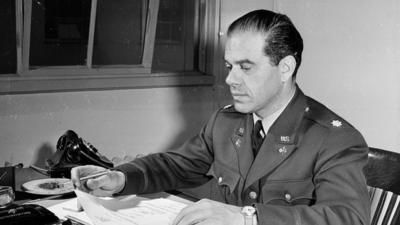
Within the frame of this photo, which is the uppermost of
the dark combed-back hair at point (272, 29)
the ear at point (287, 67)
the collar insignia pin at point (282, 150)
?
the dark combed-back hair at point (272, 29)

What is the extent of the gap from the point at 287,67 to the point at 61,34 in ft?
5.29

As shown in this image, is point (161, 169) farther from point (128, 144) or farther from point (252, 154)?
point (128, 144)

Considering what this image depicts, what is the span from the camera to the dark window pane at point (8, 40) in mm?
2348

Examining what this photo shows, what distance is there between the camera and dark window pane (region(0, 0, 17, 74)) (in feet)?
7.70

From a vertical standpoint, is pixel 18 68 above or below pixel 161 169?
above

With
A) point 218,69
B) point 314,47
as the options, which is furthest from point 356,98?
point 218,69

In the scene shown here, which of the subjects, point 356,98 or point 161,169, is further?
point 356,98

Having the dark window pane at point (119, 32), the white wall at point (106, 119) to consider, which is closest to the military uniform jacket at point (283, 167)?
the white wall at point (106, 119)

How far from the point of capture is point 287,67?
138cm

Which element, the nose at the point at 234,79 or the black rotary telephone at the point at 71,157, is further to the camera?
the black rotary telephone at the point at 71,157

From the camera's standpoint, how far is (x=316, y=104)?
1417 millimetres

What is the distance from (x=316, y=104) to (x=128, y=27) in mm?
1614

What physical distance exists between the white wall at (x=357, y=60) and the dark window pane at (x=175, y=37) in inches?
23.6

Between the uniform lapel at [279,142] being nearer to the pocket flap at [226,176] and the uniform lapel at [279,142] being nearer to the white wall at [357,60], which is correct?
the pocket flap at [226,176]
